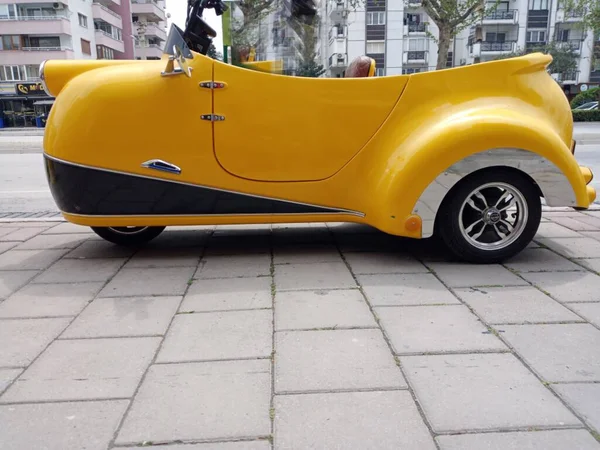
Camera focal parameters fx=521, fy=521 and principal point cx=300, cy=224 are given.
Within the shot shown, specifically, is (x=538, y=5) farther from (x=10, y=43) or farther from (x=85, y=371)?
(x=85, y=371)

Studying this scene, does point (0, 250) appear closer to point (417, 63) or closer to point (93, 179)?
point (93, 179)

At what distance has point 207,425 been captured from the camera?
1.91 meters

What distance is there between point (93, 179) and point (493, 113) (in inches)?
110

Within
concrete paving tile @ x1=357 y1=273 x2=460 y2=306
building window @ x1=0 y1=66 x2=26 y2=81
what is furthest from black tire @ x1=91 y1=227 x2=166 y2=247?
building window @ x1=0 y1=66 x2=26 y2=81

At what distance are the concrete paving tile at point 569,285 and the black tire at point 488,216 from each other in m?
0.31

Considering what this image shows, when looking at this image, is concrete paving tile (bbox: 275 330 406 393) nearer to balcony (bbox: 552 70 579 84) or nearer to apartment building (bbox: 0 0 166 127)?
apartment building (bbox: 0 0 166 127)

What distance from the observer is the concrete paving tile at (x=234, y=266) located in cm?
360

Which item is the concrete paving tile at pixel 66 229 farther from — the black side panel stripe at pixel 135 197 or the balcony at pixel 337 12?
the balcony at pixel 337 12

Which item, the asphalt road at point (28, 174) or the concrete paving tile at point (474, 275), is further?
the asphalt road at point (28, 174)

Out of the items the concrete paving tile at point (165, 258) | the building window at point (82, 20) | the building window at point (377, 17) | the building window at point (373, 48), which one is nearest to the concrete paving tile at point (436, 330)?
the concrete paving tile at point (165, 258)

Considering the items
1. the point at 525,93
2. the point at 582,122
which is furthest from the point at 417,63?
the point at 525,93

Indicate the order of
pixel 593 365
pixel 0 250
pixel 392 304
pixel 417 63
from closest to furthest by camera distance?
1. pixel 593 365
2. pixel 392 304
3. pixel 0 250
4. pixel 417 63

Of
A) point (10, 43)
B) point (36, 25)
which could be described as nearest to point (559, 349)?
point (36, 25)

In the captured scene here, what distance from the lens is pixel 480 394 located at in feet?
6.80
